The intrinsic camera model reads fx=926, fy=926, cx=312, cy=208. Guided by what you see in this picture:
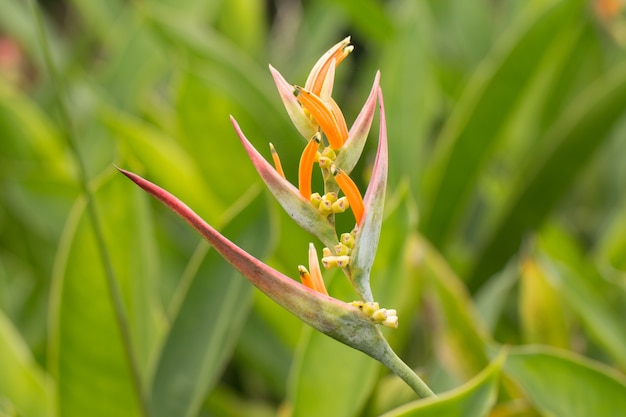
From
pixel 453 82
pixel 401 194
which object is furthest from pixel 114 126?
pixel 453 82

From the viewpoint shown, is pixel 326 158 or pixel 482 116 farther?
pixel 482 116

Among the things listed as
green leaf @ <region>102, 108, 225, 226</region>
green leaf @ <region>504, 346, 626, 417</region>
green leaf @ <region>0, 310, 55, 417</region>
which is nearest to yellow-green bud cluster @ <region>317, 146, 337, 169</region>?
green leaf @ <region>504, 346, 626, 417</region>

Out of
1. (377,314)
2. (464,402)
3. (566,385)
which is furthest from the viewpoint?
(566,385)

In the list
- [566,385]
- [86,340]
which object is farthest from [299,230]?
[566,385]

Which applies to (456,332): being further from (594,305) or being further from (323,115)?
(323,115)

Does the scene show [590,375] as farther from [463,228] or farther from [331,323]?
[463,228]

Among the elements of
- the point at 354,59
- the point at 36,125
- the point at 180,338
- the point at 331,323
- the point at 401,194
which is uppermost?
the point at 354,59

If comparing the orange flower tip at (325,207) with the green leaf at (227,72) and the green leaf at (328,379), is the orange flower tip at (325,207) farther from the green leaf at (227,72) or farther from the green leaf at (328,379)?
the green leaf at (227,72)
